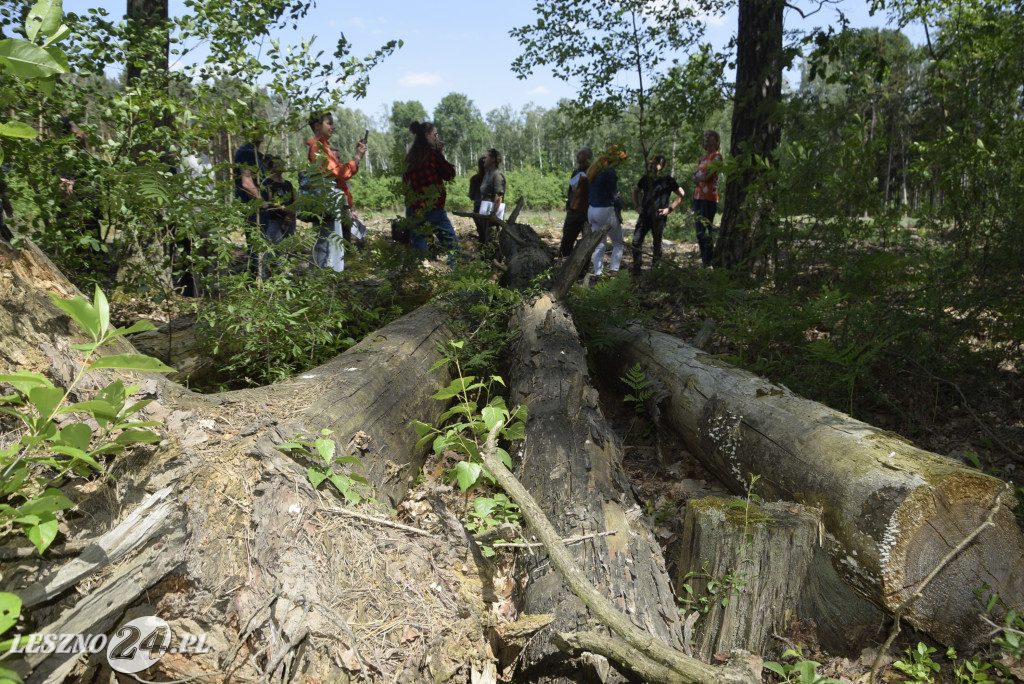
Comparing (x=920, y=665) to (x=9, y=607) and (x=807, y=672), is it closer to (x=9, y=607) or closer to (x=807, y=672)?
(x=807, y=672)

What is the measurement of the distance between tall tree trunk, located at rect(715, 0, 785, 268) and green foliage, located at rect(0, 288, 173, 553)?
6.15 m

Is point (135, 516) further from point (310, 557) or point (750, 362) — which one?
point (750, 362)

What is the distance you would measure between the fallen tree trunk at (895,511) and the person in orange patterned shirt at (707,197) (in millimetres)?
4793

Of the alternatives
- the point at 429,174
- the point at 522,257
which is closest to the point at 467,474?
the point at 522,257

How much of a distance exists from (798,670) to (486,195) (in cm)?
913

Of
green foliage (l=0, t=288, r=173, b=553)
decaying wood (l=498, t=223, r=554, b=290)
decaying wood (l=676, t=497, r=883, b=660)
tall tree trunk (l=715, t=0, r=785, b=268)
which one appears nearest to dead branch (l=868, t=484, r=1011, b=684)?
decaying wood (l=676, t=497, r=883, b=660)

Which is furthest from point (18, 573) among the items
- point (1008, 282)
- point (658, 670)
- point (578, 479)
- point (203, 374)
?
point (1008, 282)

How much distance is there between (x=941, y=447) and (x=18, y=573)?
4599 millimetres

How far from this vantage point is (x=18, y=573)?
61.1 inches

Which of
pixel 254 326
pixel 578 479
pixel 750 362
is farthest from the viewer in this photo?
pixel 750 362

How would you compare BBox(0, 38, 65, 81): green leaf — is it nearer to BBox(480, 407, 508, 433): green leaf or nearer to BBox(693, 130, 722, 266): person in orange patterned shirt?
BBox(480, 407, 508, 433): green leaf

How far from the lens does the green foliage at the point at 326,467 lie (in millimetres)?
2180

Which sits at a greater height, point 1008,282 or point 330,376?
point 1008,282

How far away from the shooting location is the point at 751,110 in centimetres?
708
